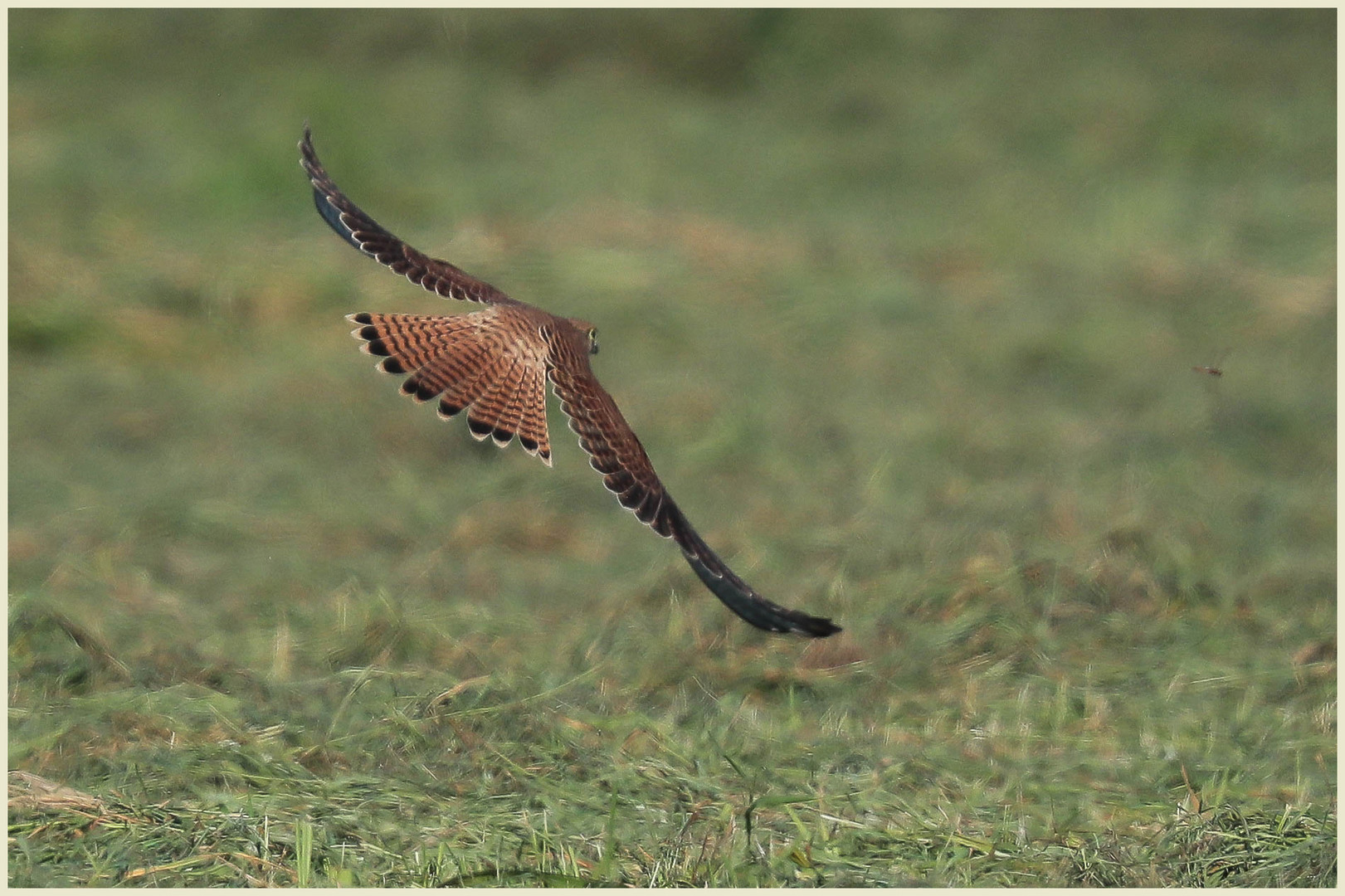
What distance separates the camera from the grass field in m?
5.07

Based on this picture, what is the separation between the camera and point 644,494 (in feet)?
15.5

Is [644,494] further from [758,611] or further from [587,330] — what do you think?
[587,330]

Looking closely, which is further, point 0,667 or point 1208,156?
point 1208,156

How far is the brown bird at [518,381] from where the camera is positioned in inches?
185

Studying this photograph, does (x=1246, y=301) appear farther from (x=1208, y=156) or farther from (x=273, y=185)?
(x=273, y=185)

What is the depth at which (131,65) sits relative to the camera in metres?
13.8

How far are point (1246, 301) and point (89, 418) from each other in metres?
6.07

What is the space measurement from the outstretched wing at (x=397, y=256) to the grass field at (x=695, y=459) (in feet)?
3.74

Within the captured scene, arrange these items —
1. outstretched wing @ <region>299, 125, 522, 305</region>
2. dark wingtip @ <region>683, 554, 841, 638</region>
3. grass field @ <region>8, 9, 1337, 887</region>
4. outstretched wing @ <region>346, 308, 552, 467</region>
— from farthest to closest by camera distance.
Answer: outstretched wing @ <region>299, 125, 522, 305</region>
grass field @ <region>8, 9, 1337, 887</region>
outstretched wing @ <region>346, 308, 552, 467</region>
dark wingtip @ <region>683, 554, 841, 638</region>

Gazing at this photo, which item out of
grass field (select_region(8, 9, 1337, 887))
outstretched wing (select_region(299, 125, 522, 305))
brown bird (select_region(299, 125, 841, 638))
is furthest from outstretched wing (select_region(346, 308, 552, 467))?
grass field (select_region(8, 9, 1337, 887))

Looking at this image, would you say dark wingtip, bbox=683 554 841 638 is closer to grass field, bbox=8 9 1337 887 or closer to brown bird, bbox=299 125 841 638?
brown bird, bbox=299 125 841 638

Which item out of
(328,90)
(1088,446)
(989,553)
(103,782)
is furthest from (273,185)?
(103,782)

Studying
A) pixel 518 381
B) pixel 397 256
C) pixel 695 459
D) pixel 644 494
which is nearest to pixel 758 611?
pixel 644 494

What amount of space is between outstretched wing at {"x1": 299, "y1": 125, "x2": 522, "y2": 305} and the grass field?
1139 millimetres
